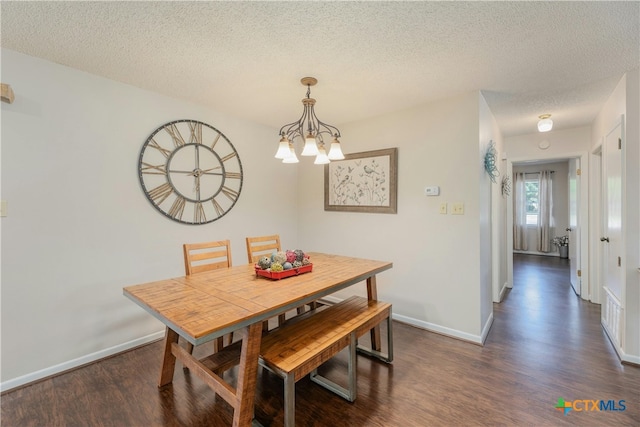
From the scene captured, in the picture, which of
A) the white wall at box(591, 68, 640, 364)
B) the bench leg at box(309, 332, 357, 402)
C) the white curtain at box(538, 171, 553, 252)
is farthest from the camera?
the white curtain at box(538, 171, 553, 252)

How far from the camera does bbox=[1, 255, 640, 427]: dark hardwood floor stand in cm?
167

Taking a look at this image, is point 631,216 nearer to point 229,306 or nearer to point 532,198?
point 229,306

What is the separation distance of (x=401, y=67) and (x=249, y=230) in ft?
7.85

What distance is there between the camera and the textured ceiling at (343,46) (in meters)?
1.56

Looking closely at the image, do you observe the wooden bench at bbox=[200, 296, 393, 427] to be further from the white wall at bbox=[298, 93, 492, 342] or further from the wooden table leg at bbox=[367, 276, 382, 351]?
the white wall at bbox=[298, 93, 492, 342]

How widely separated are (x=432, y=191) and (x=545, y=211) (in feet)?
18.7

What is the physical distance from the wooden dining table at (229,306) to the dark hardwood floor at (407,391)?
0.29 meters

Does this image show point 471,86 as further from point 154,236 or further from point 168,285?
point 154,236

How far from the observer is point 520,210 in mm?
7043

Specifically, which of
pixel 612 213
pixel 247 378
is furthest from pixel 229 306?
pixel 612 213

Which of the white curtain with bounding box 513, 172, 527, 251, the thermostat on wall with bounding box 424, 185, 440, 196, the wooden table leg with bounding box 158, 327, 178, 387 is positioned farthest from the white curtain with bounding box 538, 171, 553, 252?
the wooden table leg with bounding box 158, 327, 178, 387

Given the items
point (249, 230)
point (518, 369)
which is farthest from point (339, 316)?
point (249, 230)

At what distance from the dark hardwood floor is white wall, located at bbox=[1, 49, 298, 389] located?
0.27 m

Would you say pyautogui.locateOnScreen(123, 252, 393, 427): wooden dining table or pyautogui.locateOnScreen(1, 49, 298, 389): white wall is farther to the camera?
pyautogui.locateOnScreen(1, 49, 298, 389): white wall
